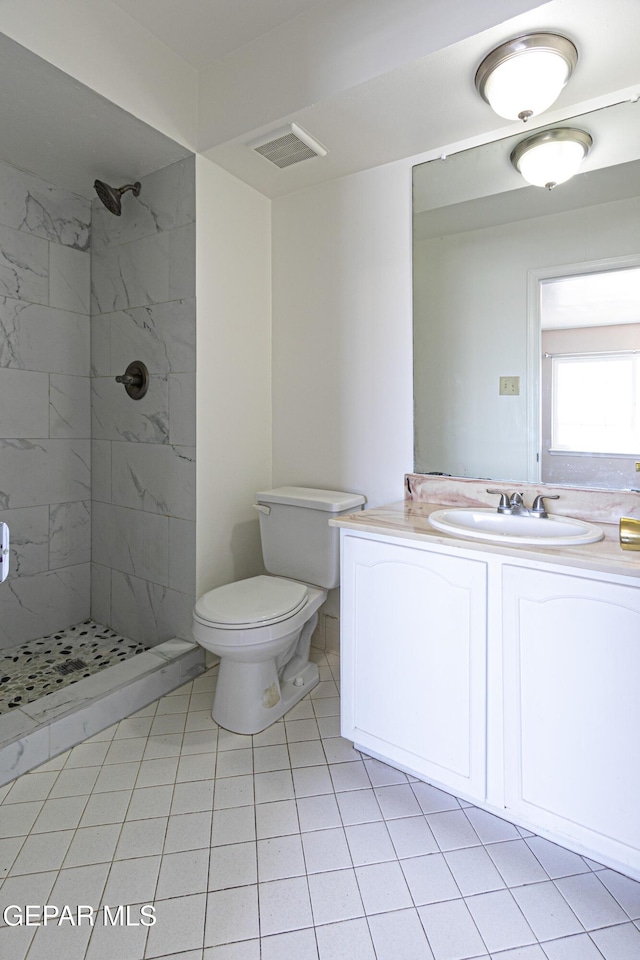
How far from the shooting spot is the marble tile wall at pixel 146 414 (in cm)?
220

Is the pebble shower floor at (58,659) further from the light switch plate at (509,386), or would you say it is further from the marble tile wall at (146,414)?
the light switch plate at (509,386)

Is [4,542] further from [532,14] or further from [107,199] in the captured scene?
[532,14]

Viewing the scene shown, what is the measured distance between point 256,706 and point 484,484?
1162mm

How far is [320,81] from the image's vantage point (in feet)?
5.71

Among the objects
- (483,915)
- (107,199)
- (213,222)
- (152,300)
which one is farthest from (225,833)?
(107,199)

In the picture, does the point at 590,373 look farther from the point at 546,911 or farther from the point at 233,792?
the point at 233,792

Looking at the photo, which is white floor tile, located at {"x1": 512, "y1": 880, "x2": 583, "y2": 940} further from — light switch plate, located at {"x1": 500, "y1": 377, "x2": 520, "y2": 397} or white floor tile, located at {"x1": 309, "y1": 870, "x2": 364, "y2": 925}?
light switch plate, located at {"x1": 500, "y1": 377, "x2": 520, "y2": 397}

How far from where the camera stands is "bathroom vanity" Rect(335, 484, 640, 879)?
47.0 inches

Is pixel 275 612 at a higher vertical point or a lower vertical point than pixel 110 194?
lower

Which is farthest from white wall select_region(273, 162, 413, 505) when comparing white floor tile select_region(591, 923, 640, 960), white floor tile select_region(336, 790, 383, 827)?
white floor tile select_region(591, 923, 640, 960)

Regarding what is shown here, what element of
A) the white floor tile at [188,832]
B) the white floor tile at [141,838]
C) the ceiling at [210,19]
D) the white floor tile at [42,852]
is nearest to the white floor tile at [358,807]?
the white floor tile at [188,832]

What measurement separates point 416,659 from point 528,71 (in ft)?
5.69

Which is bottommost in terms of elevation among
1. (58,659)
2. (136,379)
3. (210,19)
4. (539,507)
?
(58,659)

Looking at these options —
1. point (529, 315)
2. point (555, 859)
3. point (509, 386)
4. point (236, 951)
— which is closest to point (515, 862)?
point (555, 859)
